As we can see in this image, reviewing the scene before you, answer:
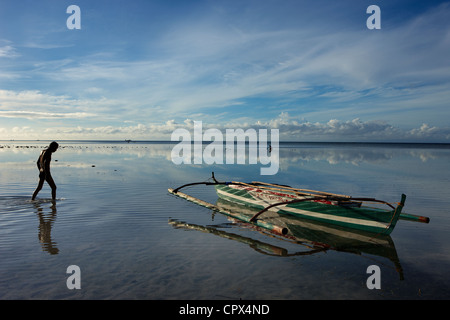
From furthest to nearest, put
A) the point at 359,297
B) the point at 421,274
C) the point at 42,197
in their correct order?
the point at 42,197 < the point at 421,274 < the point at 359,297

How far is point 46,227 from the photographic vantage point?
33.6 feet

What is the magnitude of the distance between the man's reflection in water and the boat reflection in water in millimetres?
4145

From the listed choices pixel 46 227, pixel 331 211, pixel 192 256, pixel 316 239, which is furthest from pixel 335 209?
pixel 46 227

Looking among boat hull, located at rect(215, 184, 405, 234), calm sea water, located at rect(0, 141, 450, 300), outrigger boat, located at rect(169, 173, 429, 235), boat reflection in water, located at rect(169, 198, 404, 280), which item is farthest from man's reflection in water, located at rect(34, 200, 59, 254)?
boat hull, located at rect(215, 184, 405, 234)

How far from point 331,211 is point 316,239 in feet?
6.00

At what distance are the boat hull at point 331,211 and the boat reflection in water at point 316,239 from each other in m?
0.29

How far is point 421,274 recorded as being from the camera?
731 centimetres

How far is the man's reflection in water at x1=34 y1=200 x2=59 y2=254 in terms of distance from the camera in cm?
842

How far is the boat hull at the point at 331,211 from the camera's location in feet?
33.3

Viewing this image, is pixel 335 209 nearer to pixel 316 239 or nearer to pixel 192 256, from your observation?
pixel 316 239

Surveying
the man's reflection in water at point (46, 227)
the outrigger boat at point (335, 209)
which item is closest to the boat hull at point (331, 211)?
the outrigger boat at point (335, 209)
